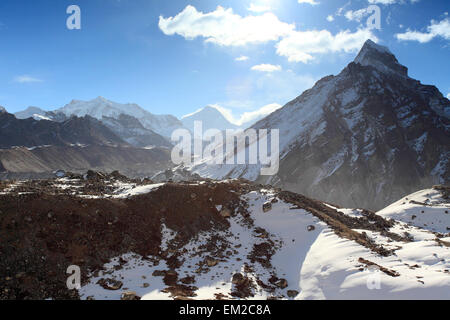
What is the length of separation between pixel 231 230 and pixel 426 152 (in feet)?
291

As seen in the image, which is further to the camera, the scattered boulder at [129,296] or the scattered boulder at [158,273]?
the scattered boulder at [158,273]

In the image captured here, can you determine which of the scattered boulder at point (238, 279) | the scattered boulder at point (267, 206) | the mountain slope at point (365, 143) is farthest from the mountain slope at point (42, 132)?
the scattered boulder at point (238, 279)

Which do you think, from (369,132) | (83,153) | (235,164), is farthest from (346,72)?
(83,153)

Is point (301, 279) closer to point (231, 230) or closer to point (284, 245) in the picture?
point (284, 245)

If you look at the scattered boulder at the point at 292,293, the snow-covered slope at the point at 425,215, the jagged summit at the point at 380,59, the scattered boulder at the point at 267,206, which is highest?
the jagged summit at the point at 380,59

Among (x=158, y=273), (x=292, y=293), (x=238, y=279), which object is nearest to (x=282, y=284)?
(x=292, y=293)

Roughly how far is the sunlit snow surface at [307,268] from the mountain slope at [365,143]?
58.9 m

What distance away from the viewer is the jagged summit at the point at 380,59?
11490 cm

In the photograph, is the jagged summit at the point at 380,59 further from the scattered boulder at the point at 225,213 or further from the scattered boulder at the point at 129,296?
the scattered boulder at the point at 129,296

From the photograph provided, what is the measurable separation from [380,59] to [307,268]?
132649mm

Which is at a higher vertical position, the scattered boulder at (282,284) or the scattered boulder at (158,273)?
the scattered boulder at (158,273)

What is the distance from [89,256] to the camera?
1448 cm

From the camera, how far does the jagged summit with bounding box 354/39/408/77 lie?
115 meters

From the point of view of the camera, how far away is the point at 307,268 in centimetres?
1533
